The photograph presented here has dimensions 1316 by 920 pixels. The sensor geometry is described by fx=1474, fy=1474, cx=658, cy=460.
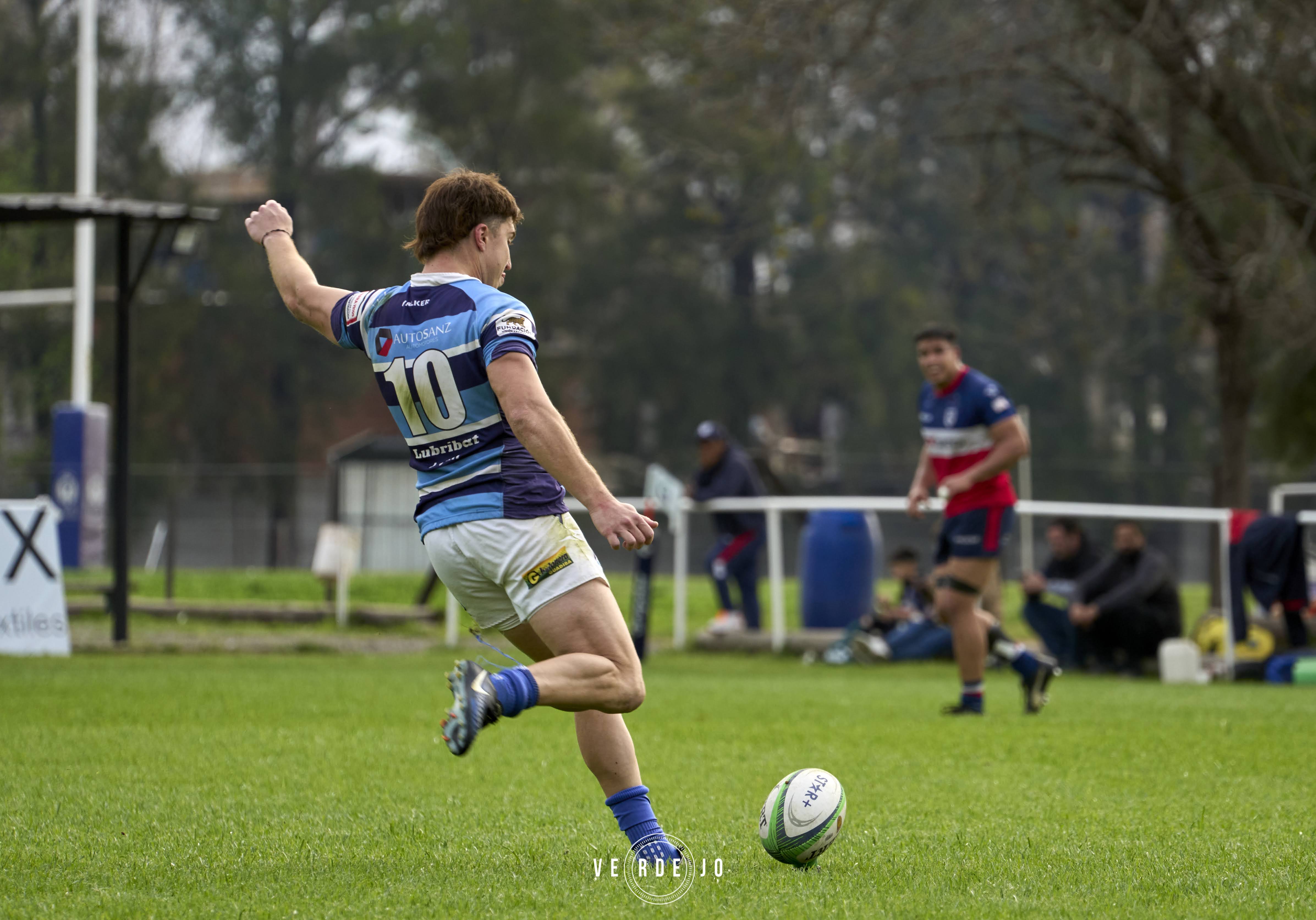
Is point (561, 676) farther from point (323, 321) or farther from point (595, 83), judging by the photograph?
point (595, 83)

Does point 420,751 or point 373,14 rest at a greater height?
point 373,14

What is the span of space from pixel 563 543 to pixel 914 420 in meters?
37.8

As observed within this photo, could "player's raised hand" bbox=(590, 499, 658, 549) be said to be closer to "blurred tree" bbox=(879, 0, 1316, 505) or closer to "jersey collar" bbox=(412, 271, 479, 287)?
"jersey collar" bbox=(412, 271, 479, 287)

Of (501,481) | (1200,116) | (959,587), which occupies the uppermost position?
(1200,116)

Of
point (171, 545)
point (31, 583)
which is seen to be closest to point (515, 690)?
point (31, 583)

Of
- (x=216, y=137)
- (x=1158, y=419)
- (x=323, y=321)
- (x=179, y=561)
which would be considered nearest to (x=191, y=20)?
(x=216, y=137)

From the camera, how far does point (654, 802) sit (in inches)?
215

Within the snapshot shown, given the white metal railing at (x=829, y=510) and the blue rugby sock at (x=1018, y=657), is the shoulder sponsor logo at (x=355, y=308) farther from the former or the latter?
the white metal railing at (x=829, y=510)

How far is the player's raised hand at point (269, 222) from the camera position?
4.74m

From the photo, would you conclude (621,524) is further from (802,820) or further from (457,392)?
(802,820)

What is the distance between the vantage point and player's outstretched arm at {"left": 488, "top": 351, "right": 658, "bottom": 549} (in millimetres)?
3758

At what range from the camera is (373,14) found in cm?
3600

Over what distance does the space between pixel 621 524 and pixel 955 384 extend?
5448 millimetres

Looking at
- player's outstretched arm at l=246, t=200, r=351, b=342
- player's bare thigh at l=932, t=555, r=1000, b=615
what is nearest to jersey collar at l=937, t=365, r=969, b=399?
player's bare thigh at l=932, t=555, r=1000, b=615
